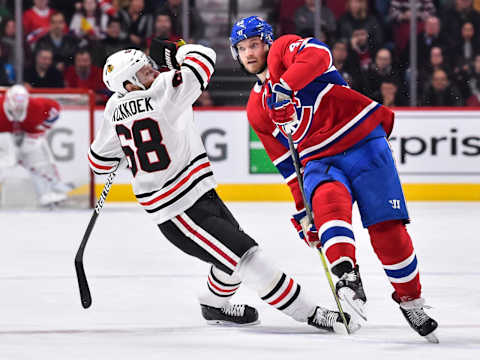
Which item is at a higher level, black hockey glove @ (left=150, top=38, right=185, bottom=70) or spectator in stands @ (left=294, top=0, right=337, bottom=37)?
black hockey glove @ (left=150, top=38, right=185, bottom=70)

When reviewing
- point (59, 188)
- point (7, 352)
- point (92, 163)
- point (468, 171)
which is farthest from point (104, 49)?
point (7, 352)

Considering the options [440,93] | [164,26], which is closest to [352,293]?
[440,93]

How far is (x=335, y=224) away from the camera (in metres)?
3.26

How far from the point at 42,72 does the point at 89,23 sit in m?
0.61

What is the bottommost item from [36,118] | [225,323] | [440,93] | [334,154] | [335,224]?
[36,118]

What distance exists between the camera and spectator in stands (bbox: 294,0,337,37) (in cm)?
863

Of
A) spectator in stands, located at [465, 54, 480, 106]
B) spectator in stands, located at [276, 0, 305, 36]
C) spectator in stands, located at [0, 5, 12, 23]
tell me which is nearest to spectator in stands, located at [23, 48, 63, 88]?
spectator in stands, located at [0, 5, 12, 23]

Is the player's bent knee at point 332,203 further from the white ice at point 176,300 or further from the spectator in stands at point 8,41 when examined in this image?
the spectator in stands at point 8,41

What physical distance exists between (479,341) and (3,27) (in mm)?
6238

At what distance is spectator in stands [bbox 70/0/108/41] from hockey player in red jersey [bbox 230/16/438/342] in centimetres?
561

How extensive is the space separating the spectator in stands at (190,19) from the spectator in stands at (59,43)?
2.78 ft

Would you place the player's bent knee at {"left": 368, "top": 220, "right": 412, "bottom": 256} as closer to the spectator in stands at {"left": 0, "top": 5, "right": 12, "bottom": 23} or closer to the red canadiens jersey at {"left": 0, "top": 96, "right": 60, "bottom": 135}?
the red canadiens jersey at {"left": 0, "top": 96, "right": 60, "bottom": 135}

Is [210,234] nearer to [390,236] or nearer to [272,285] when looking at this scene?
[272,285]

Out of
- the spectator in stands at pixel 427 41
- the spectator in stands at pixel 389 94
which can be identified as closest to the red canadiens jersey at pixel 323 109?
the spectator in stands at pixel 389 94
